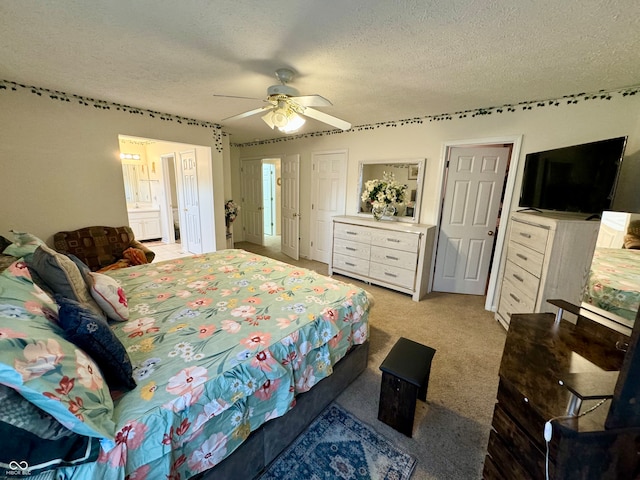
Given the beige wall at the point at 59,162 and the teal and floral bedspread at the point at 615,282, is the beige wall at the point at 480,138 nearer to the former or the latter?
the teal and floral bedspread at the point at 615,282

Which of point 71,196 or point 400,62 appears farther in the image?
point 71,196

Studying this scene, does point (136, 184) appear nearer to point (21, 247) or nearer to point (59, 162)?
point (59, 162)

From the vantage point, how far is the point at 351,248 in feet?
12.8

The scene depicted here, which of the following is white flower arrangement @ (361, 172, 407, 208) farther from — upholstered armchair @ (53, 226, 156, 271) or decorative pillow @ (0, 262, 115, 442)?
decorative pillow @ (0, 262, 115, 442)

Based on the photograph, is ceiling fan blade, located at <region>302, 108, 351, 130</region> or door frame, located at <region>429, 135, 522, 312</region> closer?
ceiling fan blade, located at <region>302, 108, 351, 130</region>

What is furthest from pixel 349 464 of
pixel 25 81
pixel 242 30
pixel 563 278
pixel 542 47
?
pixel 25 81

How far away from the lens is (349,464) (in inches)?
54.7

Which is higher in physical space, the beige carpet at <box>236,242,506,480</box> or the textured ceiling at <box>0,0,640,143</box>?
the textured ceiling at <box>0,0,640,143</box>

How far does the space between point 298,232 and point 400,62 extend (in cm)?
346

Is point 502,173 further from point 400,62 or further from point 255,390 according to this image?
point 255,390

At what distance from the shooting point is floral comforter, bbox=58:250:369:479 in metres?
0.91

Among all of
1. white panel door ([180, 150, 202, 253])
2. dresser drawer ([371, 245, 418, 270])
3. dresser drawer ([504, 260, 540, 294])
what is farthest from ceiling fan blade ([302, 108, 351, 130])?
white panel door ([180, 150, 202, 253])

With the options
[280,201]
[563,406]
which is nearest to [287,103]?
[563,406]

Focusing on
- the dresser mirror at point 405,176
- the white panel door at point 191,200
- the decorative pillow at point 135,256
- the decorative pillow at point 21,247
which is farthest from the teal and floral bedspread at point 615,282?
the white panel door at point 191,200
